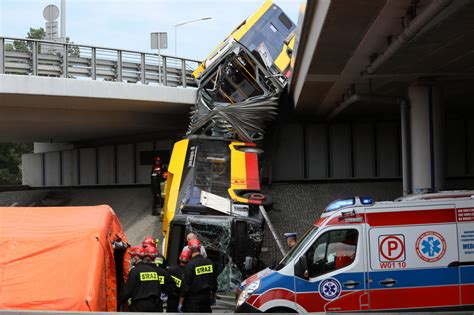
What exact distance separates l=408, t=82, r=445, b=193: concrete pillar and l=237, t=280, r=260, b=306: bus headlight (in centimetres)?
873

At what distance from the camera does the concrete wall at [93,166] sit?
33438 millimetres

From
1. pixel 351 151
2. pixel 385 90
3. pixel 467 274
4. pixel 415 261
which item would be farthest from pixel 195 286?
pixel 351 151

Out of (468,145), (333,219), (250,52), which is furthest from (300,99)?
(333,219)

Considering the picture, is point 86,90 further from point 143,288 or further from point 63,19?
point 143,288

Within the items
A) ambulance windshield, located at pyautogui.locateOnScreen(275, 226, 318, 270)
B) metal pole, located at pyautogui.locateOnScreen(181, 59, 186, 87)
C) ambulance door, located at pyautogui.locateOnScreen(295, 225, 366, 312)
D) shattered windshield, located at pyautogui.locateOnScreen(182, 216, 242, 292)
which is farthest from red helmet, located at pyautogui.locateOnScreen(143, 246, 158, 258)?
metal pole, located at pyautogui.locateOnScreen(181, 59, 186, 87)

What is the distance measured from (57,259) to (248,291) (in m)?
2.76

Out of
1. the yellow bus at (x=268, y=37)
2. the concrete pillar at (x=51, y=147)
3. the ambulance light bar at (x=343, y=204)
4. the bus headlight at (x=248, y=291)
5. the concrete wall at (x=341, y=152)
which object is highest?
the yellow bus at (x=268, y=37)

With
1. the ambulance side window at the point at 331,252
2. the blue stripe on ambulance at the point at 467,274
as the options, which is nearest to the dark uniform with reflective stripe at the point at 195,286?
the ambulance side window at the point at 331,252

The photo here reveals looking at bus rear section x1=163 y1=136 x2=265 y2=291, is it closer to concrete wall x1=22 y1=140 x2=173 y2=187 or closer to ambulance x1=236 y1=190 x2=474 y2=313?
ambulance x1=236 y1=190 x2=474 y2=313

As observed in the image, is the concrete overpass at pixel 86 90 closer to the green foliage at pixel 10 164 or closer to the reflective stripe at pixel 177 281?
the reflective stripe at pixel 177 281

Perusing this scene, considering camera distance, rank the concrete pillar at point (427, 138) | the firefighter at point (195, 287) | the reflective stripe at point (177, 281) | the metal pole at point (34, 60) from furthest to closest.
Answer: the metal pole at point (34, 60) → the concrete pillar at point (427, 138) → the reflective stripe at point (177, 281) → the firefighter at point (195, 287)

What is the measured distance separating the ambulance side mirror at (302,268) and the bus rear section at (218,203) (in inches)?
142

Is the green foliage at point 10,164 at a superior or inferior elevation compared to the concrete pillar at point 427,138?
superior

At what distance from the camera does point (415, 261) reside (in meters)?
9.92
